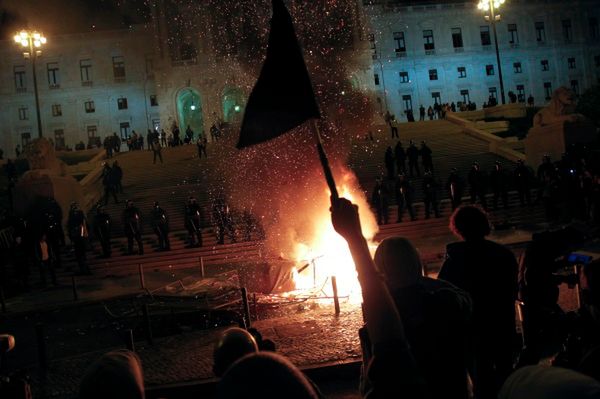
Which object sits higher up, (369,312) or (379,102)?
(379,102)

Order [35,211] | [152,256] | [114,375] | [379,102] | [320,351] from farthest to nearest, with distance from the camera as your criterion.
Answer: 1. [379,102]
2. [35,211]
3. [152,256]
4. [320,351]
5. [114,375]

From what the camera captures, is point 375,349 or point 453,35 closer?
point 375,349

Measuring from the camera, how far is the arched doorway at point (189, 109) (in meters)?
47.4

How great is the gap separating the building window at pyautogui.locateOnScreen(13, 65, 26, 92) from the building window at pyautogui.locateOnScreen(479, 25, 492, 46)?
4286 centimetres

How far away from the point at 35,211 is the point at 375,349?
19.2 m

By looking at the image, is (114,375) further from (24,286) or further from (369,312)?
(24,286)

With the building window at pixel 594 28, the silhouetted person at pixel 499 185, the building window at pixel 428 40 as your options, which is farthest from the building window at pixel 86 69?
the building window at pixel 594 28

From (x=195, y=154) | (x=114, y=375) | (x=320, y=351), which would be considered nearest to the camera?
(x=114, y=375)

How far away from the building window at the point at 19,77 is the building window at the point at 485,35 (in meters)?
42.9

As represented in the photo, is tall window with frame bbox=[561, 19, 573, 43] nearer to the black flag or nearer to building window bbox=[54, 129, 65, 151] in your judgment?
building window bbox=[54, 129, 65, 151]

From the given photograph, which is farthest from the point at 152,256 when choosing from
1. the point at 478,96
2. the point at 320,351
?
the point at 478,96

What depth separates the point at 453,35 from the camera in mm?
54344

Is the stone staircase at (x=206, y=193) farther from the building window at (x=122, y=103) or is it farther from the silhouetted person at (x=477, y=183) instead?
the building window at (x=122, y=103)

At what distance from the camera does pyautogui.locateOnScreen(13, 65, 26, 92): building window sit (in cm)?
4972
